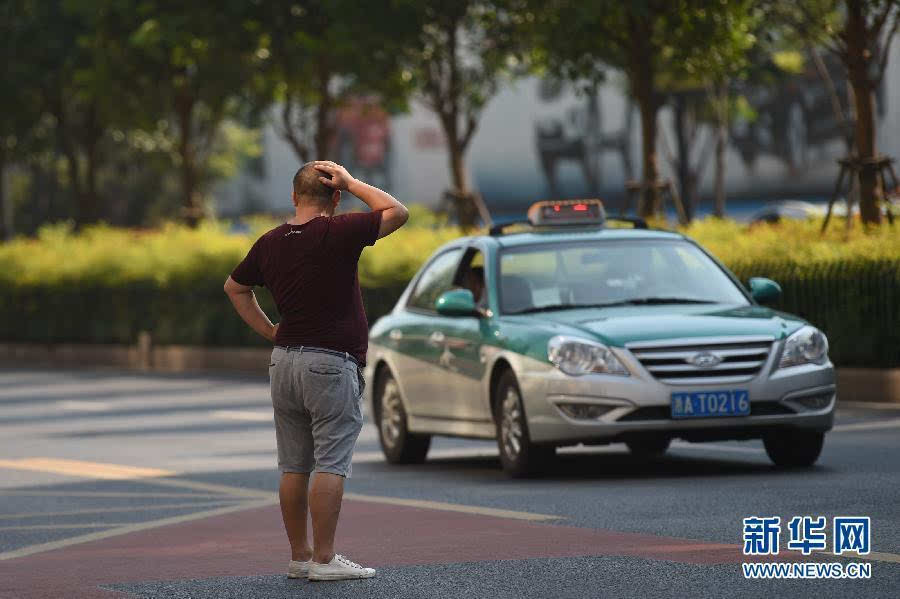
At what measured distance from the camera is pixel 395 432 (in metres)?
15.4

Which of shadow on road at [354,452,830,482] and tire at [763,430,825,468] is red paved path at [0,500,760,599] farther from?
tire at [763,430,825,468]

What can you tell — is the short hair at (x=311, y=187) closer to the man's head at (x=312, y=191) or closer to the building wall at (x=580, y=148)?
the man's head at (x=312, y=191)

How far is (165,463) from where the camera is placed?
1631 cm

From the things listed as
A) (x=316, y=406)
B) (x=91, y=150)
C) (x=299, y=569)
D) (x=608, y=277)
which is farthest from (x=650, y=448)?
(x=91, y=150)

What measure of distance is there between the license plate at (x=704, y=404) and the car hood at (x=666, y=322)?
1.23ft

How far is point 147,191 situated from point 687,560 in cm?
6773

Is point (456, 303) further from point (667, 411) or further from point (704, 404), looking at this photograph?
point (704, 404)

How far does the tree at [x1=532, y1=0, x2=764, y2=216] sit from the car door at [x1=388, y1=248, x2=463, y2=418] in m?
10.2

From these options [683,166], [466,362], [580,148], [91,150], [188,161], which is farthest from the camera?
[580,148]

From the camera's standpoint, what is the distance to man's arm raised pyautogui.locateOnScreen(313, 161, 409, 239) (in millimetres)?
8609

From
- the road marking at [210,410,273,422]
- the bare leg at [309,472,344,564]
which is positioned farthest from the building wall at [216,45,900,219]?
the bare leg at [309,472,344,564]

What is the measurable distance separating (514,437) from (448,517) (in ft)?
7.39

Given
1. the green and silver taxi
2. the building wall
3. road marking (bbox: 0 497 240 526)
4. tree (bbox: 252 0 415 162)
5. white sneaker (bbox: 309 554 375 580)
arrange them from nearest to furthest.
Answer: white sneaker (bbox: 309 554 375 580), road marking (bbox: 0 497 240 526), the green and silver taxi, tree (bbox: 252 0 415 162), the building wall

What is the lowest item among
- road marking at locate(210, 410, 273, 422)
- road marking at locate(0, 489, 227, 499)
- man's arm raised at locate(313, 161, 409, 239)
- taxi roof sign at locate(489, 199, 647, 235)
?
road marking at locate(210, 410, 273, 422)
